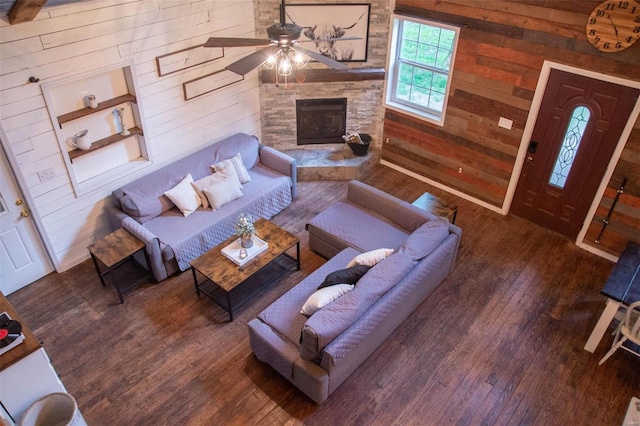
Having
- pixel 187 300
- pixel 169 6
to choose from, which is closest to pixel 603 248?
pixel 187 300

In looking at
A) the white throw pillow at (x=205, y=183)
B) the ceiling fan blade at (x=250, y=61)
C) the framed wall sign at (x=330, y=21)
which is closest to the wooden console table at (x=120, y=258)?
the white throw pillow at (x=205, y=183)

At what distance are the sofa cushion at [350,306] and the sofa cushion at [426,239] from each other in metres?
0.12

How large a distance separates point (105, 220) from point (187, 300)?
1.43m

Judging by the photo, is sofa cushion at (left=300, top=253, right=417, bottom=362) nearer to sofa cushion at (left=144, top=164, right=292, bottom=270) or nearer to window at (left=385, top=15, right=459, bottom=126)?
sofa cushion at (left=144, top=164, right=292, bottom=270)

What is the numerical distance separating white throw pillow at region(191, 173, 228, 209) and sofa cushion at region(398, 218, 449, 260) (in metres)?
2.34

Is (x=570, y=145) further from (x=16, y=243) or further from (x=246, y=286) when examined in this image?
(x=16, y=243)

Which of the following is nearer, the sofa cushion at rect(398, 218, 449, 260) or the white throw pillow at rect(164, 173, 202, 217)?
the sofa cushion at rect(398, 218, 449, 260)

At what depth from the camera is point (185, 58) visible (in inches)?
219

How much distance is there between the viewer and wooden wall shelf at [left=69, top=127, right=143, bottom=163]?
5070 millimetres

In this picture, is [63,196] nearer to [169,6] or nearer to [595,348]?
[169,6]

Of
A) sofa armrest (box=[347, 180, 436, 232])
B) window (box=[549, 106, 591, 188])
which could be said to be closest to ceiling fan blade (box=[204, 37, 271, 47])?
sofa armrest (box=[347, 180, 436, 232])

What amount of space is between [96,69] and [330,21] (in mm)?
2866

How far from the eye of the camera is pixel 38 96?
4.51m

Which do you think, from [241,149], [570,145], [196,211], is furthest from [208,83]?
[570,145]
